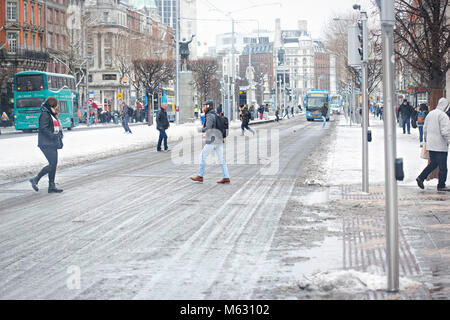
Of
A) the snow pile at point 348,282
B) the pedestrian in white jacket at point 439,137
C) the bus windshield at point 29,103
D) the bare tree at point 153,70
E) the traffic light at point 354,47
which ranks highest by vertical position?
the bare tree at point 153,70

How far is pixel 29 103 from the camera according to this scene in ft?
154

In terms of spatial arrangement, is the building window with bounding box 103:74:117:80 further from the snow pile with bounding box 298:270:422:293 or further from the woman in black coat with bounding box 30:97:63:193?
the snow pile with bounding box 298:270:422:293

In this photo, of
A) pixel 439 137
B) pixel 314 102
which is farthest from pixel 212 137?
pixel 314 102

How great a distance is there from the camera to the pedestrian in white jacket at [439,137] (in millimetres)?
13164

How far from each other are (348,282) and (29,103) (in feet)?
142

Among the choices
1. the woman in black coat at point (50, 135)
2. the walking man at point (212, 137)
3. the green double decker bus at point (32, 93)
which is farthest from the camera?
the green double decker bus at point (32, 93)

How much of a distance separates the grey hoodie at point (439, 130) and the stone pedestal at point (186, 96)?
46.2 metres

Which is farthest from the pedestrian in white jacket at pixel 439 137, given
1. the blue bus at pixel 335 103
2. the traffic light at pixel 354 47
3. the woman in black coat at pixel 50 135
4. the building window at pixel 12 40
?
the blue bus at pixel 335 103

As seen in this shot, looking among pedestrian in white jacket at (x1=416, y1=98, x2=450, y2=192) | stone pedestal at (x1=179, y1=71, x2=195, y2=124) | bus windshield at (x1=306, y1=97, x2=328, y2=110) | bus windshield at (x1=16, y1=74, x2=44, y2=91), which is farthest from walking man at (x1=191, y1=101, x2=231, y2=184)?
bus windshield at (x1=306, y1=97, x2=328, y2=110)

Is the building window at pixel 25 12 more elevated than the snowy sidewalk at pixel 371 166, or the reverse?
the building window at pixel 25 12

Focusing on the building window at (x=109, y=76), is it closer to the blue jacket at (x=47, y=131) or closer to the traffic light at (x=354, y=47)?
the blue jacket at (x=47, y=131)

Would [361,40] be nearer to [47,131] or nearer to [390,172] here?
[47,131]

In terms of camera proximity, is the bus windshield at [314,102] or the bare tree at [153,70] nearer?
the bare tree at [153,70]

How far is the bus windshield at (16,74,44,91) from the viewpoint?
46312 mm
